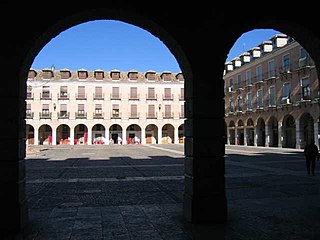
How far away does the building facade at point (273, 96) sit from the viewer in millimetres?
33781

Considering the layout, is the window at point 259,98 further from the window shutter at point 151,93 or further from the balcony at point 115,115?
the balcony at point 115,115

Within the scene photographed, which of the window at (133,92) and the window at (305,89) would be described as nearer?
the window at (305,89)

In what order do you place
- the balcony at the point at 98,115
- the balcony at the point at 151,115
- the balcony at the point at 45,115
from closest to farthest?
the balcony at the point at 45,115
the balcony at the point at 98,115
the balcony at the point at 151,115

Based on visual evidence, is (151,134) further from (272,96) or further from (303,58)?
(303,58)

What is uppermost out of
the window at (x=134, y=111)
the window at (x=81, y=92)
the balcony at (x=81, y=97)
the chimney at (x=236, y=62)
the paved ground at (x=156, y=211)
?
the chimney at (x=236, y=62)

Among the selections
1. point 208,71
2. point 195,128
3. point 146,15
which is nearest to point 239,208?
point 195,128

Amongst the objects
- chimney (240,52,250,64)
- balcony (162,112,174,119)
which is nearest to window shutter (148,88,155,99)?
balcony (162,112,174,119)

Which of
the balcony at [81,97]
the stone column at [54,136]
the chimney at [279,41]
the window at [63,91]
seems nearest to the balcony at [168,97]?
the balcony at [81,97]

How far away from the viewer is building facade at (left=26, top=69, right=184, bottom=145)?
5522cm

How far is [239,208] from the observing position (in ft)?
24.2

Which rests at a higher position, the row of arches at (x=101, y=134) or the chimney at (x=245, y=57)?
the chimney at (x=245, y=57)

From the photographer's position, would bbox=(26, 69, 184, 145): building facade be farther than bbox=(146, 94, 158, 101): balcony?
No

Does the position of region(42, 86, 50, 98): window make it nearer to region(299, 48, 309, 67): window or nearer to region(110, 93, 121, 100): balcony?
region(110, 93, 121, 100): balcony

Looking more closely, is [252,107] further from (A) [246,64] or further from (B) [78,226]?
(B) [78,226]
